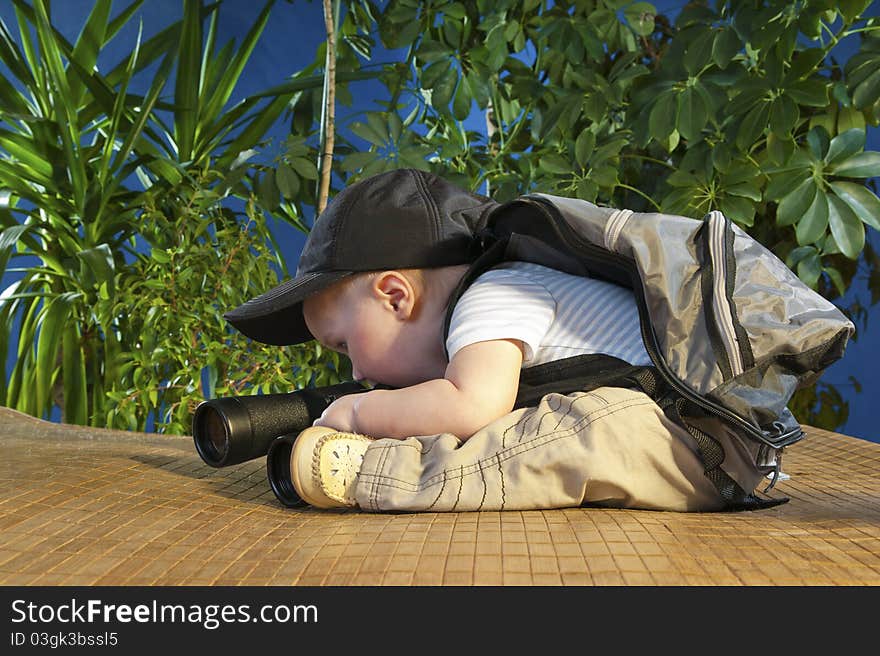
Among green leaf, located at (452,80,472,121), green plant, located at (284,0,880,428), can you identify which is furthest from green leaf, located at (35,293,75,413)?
green leaf, located at (452,80,472,121)

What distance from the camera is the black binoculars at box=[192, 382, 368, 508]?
91 centimetres

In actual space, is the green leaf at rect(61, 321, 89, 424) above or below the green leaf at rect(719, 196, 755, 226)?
below

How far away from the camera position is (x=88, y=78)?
2.14 meters

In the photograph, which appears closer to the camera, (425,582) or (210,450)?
(425,582)

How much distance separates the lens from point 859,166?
5.02 feet

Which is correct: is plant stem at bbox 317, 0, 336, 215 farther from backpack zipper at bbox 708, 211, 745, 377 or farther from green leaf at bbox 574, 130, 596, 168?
backpack zipper at bbox 708, 211, 745, 377

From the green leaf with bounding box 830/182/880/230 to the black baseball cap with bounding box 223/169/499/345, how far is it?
83 centimetres

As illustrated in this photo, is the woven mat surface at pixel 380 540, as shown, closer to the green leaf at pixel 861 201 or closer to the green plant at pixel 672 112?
the green leaf at pixel 861 201

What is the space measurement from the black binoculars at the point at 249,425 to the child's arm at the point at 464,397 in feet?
0.38

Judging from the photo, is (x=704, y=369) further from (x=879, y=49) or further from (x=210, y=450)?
(x=879, y=49)

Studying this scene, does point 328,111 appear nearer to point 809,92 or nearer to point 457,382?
point 809,92

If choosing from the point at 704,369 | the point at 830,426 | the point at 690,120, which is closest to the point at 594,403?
the point at 704,369

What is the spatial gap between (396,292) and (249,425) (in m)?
0.21

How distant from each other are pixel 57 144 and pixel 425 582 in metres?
1.98
